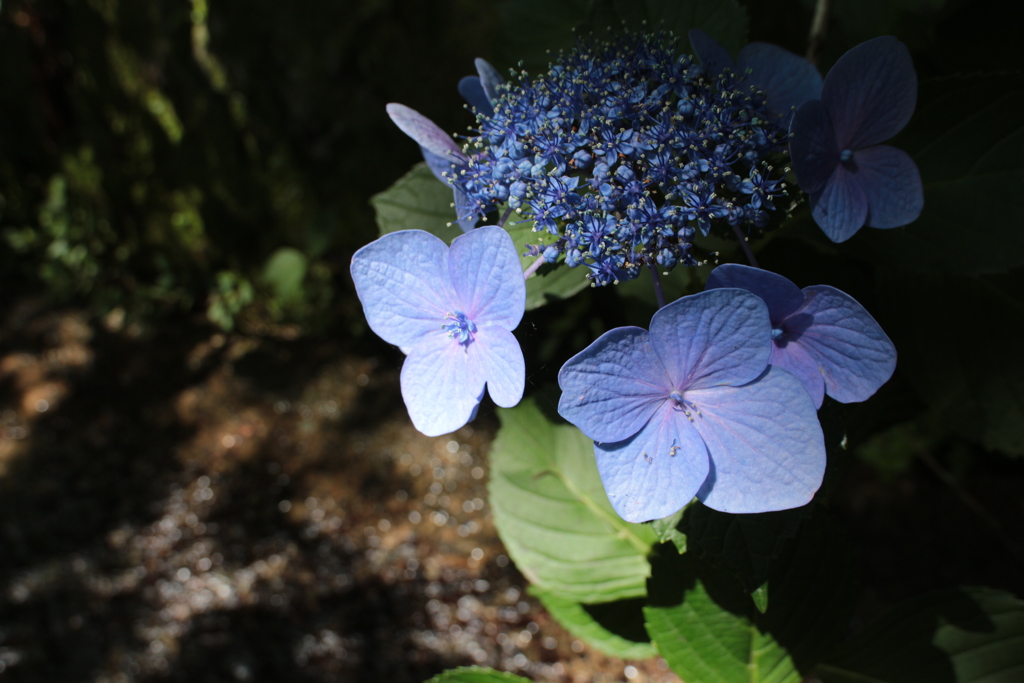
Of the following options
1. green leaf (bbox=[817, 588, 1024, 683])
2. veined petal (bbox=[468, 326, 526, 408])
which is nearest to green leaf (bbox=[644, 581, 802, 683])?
green leaf (bbox=[817, 588, 1024, 683])

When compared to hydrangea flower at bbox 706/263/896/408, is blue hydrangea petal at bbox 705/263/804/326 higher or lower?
higher

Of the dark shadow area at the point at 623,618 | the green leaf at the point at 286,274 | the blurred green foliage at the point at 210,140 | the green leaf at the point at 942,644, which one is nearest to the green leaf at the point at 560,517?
the dark shadow area at the point at 623,618

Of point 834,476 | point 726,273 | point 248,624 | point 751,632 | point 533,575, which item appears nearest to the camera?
point 726,273

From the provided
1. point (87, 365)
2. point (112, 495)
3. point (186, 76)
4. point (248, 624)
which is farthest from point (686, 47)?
point (87, 365)

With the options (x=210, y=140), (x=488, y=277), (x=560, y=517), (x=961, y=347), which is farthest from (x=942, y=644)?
(x=210, y=140)

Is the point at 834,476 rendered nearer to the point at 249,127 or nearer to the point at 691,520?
the point at 691,520

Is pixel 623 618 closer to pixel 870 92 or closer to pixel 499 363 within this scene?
pixel 499 363

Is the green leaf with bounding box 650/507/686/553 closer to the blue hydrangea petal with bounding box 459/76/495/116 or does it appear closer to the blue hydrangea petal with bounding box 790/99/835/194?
the blue hydrangea petal with bounding box 790/99/835/194
